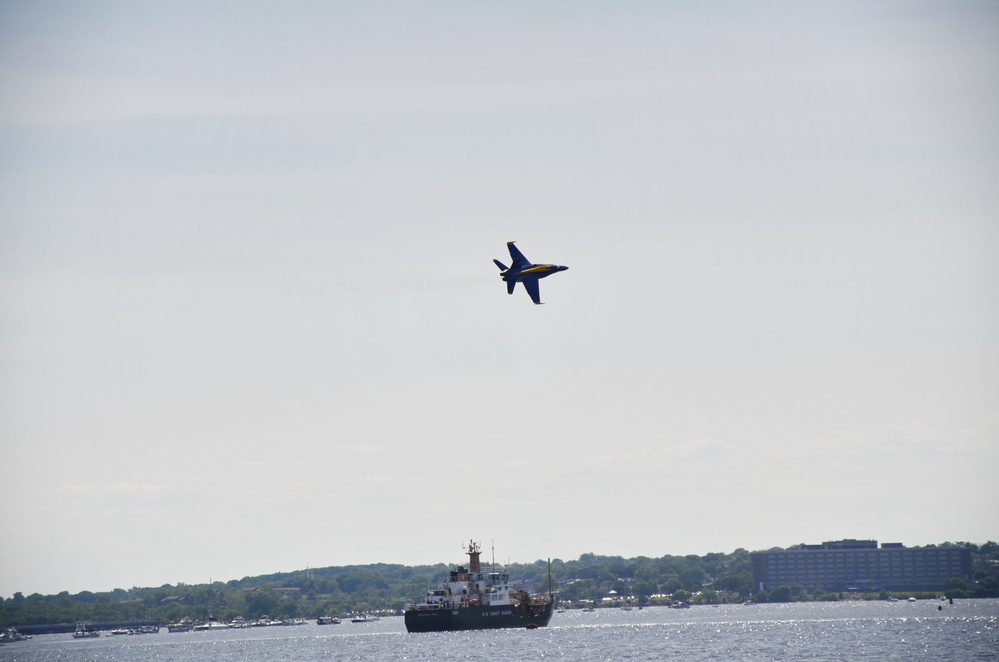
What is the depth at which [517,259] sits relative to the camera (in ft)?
434

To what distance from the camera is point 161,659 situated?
635 feet

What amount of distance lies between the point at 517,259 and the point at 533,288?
393 centimetres

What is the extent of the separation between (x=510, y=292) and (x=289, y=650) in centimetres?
9008

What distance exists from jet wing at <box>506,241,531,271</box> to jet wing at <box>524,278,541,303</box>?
75.2 inches

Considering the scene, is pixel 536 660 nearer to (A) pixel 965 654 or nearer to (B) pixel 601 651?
(B) pixel 601 651

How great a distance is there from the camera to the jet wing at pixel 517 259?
13175 centimetres

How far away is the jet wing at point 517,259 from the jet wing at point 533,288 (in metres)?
1.91

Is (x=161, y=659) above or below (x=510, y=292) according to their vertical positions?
below

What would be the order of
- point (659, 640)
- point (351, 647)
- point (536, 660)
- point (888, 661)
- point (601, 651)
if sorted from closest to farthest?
point (888, 661) < point (536, 660) < point (601, 651) < point (659, 640) < point (351, 647)

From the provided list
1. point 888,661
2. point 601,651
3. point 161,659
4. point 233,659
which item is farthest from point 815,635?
point 161,659

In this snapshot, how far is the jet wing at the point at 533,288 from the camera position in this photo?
13025 cm

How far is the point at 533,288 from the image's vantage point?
130 meters

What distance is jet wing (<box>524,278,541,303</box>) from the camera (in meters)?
130

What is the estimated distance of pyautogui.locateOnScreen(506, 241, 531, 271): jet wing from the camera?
13175 centimetres
